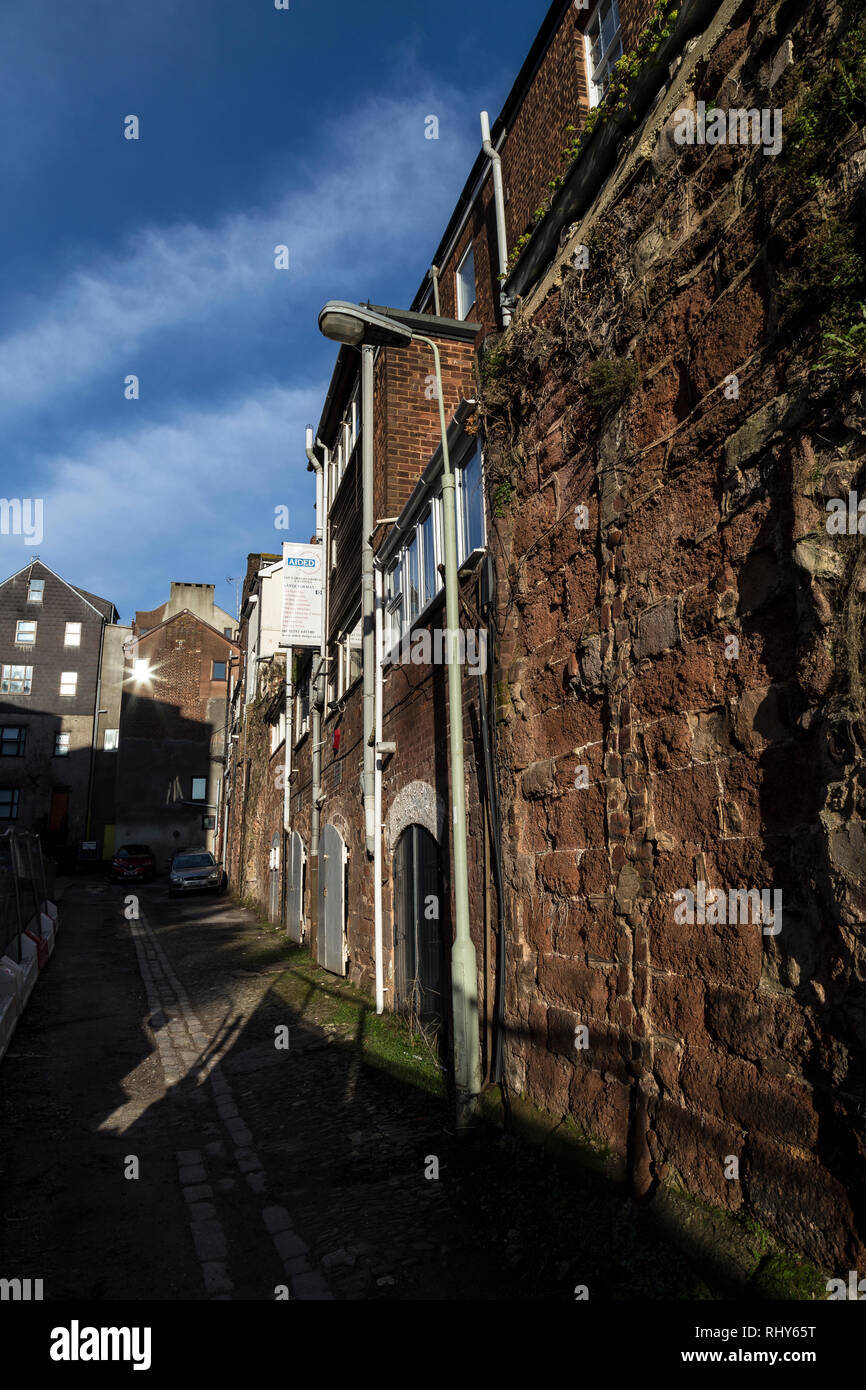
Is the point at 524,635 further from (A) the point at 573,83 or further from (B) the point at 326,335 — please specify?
(A) the point at 573,83

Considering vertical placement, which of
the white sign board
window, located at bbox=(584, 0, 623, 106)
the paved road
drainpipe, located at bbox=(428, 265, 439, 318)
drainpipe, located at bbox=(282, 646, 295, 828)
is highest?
drainpipe, located at bbox=(428, 265, 439, 318)

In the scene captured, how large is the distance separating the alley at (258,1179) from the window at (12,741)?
3543 centimetres

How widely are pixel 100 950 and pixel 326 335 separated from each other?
13030mm

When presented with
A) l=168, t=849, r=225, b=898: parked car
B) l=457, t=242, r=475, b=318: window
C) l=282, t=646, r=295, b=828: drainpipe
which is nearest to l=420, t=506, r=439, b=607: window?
l=457, t=242, r=475, b=318: window

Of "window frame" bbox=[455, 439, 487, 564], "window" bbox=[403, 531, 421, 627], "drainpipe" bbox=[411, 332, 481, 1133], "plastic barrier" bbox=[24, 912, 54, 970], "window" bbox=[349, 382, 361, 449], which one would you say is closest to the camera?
"drainpipe" bbox=[411, 332, 481, 1133]

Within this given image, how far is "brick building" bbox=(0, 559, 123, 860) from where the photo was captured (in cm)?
4175

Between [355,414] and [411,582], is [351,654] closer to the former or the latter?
[411,582]

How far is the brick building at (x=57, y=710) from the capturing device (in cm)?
4175

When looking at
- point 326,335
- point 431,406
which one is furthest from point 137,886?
point 326,335

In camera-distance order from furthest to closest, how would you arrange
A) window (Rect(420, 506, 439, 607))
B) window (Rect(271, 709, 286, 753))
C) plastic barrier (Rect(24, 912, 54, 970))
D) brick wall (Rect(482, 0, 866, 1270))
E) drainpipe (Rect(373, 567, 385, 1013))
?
window (Rect(271, 709, 286, 753)) < plastic barrier (Rect(24, 912, 54, 970)) < drainpipe (Rect(373, 567, 385, 1013)) < window (Rect(420, 506, 439, 607)) < brick wall (Rect(482, 0, 866, 1270))

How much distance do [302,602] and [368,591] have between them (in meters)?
5.52

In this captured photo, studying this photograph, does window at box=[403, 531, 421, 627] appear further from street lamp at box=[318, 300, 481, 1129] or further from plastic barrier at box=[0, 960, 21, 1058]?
plastic barrier at box=[0, 960, 21, 1058]

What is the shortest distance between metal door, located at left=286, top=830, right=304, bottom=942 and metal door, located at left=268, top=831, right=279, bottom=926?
1918mm
